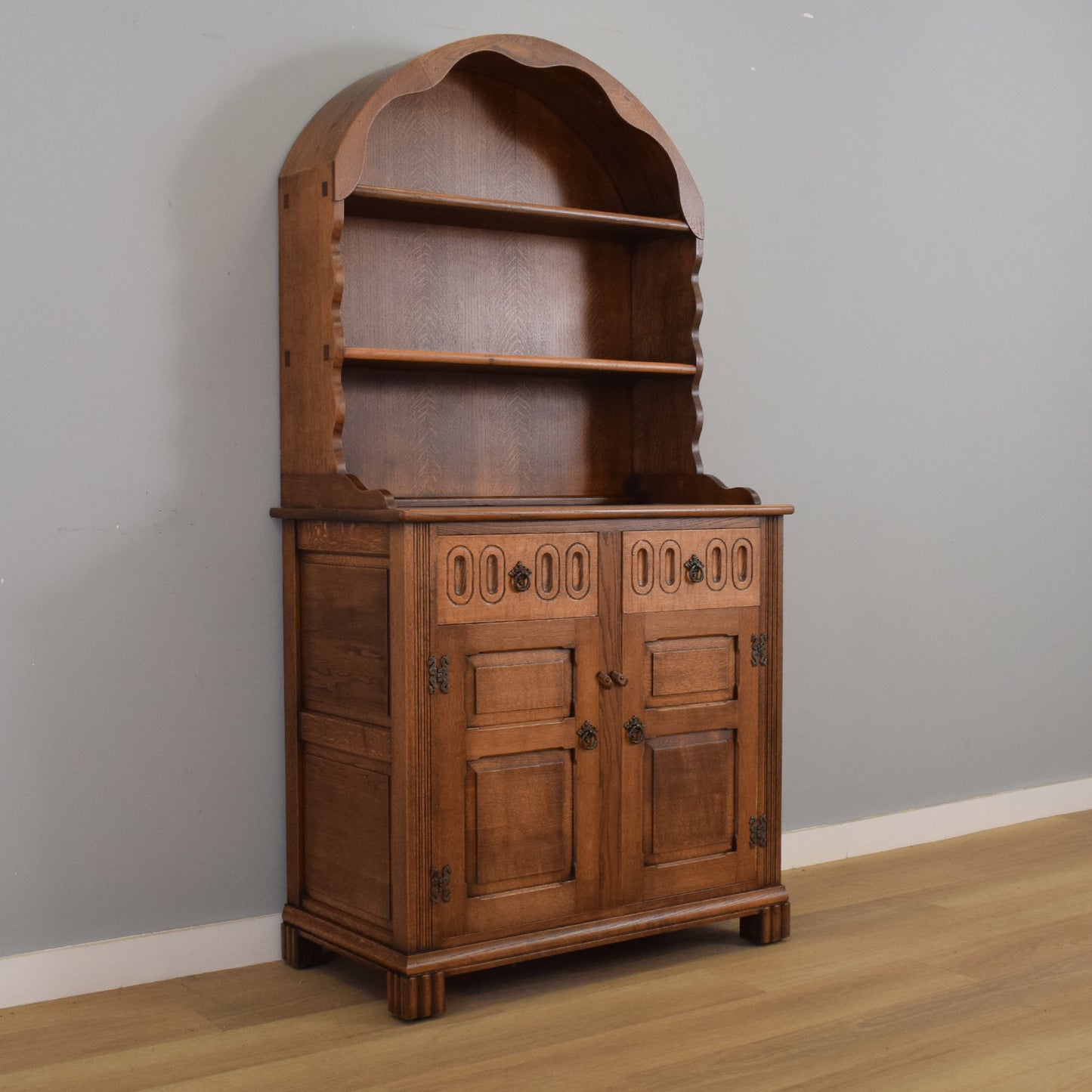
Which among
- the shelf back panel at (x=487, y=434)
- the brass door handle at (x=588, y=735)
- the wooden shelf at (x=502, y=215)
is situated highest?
the wooden shelf at (x=502, y=215)

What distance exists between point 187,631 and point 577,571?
90cm

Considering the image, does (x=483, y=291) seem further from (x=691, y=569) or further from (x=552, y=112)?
(x=691, y=569)

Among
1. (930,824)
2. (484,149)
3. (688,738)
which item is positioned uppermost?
(484,149)

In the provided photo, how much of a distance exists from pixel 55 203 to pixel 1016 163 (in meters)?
3.07

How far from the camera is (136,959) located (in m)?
3.01

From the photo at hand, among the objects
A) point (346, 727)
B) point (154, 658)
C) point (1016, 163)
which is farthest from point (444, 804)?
point (1016, 163)

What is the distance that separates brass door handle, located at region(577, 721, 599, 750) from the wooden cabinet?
0.03 feet

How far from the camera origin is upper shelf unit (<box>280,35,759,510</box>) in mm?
3029

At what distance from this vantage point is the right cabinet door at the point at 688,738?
3.11 m

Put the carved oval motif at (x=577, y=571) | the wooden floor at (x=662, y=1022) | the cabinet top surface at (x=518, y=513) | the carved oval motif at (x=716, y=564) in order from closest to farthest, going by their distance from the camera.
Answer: the wooden floor at (x=662, y=1022), the cabinet top surface at (x=518, y=513), the carved oval motif at (x=577, y=571), the carved oval motif at (x=716, y=564)

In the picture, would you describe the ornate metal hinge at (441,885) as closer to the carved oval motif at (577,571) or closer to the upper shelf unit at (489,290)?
the carved oval motif at (577,571)

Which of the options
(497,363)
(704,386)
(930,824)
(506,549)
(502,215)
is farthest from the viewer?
(930,824)

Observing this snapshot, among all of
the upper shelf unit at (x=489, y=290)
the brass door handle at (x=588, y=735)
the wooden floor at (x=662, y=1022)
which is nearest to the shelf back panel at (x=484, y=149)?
the upper shelf unit at (x=489, y=290)

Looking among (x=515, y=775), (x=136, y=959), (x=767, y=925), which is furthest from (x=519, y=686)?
(x=136, y=959)
